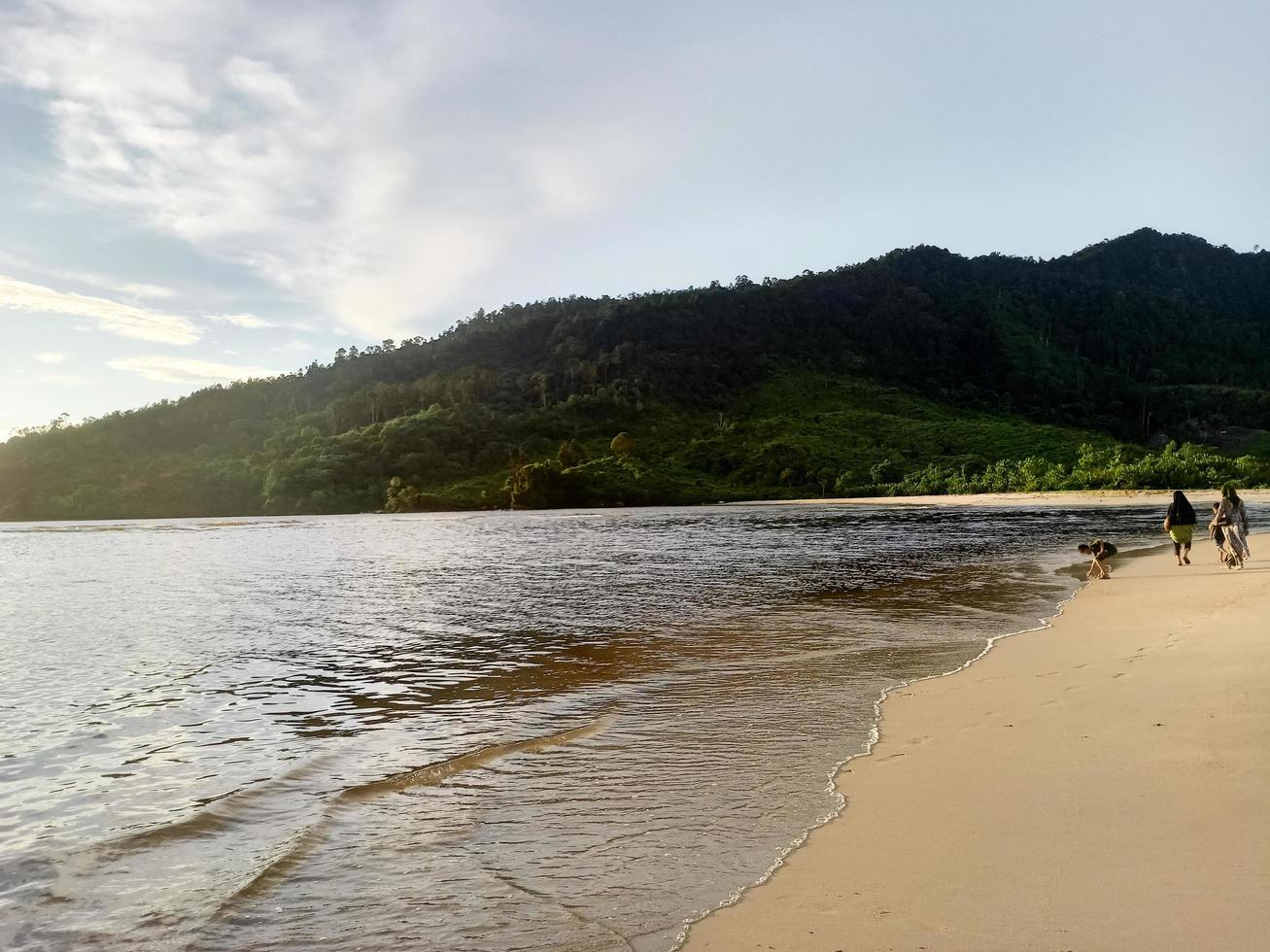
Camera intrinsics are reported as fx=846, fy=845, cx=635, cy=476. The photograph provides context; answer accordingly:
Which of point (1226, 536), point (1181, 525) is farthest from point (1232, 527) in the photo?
point (1181, 525)

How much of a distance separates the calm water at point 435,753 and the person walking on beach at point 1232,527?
4092 mm

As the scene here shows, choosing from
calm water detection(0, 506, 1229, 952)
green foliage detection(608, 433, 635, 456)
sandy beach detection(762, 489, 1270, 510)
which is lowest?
sandy beach detection(762, 489, 1270, 510)

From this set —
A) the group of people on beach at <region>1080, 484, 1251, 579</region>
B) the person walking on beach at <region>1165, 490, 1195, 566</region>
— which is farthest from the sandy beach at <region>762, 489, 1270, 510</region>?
the group of people on beach at <region>1080, 484, 1251, 579</region>

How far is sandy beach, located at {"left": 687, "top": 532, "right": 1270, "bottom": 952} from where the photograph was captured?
4.10 metres

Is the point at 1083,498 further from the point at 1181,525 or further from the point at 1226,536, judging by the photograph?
the point at 1226,536

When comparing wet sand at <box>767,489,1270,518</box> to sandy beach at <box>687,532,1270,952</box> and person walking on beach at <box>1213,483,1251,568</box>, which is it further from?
sandy beach at <box>687,532,1270,952</box>

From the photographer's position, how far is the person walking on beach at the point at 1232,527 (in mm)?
19953

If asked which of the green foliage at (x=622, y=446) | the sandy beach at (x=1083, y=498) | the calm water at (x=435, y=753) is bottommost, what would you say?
the sandy beach at (x=1083, y=498)

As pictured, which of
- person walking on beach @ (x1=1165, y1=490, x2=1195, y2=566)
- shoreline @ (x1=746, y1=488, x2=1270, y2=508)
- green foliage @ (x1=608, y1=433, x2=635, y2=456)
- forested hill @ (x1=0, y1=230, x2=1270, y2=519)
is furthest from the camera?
green foliage @ (x1=608, y1=433, x2=635, y2=456)

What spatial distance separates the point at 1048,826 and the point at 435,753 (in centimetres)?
534

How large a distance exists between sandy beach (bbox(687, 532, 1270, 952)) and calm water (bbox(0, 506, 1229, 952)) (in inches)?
18.2

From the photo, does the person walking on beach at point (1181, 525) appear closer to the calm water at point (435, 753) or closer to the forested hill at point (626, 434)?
the calm water at point (435, 753)

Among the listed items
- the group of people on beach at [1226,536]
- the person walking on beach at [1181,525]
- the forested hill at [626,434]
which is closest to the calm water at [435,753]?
the group of people on beach at [1226,536]

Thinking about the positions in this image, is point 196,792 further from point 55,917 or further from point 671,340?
point 671,340
